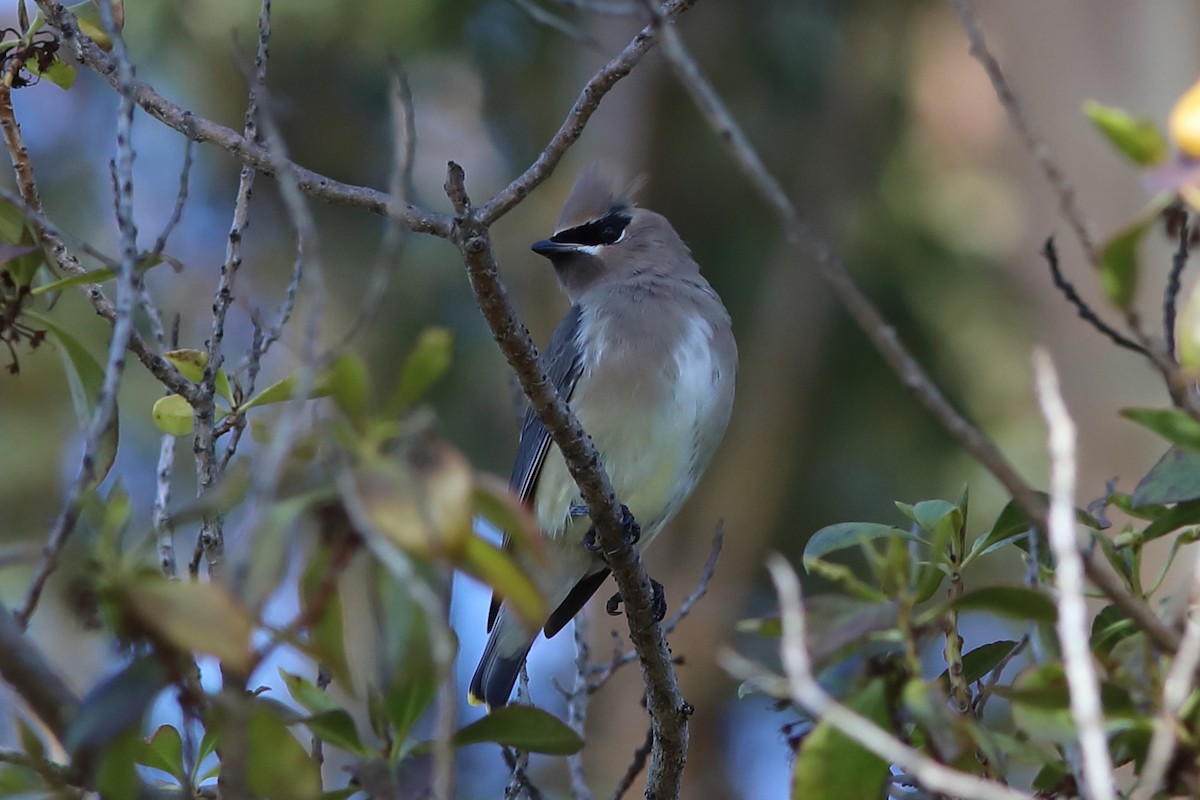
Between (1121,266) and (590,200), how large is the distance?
3.55 meters

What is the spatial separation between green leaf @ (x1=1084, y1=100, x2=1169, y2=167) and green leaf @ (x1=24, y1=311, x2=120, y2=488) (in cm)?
139

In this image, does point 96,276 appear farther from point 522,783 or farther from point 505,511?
point 522,783

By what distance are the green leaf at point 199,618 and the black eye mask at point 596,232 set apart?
349cm

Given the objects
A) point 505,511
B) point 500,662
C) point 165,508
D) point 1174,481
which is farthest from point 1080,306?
point 500,662

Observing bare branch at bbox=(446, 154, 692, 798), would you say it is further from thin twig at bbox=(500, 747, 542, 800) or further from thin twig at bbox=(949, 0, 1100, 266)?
thin twig at bbox=(949, 0, 1100, 266)

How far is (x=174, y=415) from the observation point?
252 centimetres

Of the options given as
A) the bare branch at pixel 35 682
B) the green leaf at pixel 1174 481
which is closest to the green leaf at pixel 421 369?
the bare branch at pixel 35 682

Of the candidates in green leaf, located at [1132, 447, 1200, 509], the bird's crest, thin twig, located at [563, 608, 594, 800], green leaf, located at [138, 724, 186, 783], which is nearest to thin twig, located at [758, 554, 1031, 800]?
green leaf, located at [1132, 447, 1200, 509]

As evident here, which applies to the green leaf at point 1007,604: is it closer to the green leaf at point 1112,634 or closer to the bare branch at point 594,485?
the green leaf at point 1112,634

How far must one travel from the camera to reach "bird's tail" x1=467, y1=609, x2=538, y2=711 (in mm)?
4281

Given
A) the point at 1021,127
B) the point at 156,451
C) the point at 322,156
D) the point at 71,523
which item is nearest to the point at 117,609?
the point at 71,523

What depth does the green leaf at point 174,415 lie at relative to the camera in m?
2.51

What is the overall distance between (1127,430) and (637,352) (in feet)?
8.22

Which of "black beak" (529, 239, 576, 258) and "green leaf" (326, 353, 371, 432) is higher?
"black beak" (529, 239, 576, 258)
